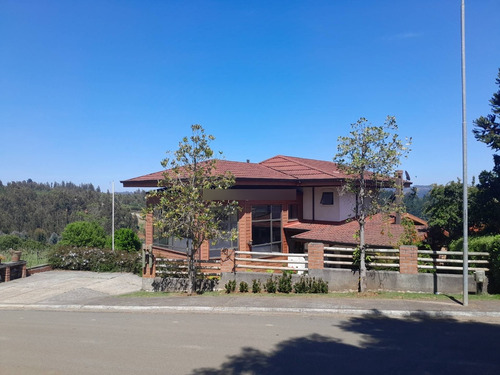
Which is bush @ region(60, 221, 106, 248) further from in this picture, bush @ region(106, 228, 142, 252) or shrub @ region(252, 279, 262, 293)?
shrub @ region(252, 279, 262, 293)

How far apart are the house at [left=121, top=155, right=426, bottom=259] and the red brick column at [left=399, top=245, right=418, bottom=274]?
174 inches

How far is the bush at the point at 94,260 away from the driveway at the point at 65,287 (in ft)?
1.53

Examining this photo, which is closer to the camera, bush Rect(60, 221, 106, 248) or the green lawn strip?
the green lawn strip

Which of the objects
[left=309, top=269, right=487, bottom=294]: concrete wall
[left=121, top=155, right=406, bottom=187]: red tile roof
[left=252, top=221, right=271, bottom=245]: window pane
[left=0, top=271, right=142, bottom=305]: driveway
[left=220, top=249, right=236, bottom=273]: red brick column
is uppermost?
[left=121, top=155, right=406, bottom=187]: red tile roof

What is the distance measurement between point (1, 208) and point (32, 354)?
5592 centimetres

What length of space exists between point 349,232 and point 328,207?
9.44 feet

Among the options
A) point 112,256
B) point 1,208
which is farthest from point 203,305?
point 1,208

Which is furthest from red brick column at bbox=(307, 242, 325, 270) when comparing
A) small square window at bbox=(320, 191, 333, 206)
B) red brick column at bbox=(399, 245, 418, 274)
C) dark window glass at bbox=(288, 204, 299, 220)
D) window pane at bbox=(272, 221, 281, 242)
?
dark window glass at bbox=(288, 204, 299, 220)

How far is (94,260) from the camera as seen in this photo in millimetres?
19328

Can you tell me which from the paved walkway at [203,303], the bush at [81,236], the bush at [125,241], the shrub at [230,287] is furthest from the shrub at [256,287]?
the bush at [81,236]

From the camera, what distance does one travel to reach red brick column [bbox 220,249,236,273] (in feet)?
44.4

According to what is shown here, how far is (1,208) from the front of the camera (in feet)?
179

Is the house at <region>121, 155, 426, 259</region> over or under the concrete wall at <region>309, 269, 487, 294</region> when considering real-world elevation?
over

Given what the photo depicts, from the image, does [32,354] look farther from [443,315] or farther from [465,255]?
[465,255]
